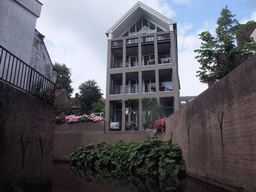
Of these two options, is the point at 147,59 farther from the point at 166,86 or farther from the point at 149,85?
the point at 166,86

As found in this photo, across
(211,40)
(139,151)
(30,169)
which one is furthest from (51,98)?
(211,40)

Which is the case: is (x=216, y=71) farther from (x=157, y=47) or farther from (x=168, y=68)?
(x=157, y=47)

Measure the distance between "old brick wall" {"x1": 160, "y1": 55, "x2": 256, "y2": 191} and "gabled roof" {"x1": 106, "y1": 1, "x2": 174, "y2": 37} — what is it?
1632cm

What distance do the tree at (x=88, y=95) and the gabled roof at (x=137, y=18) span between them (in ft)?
32.3

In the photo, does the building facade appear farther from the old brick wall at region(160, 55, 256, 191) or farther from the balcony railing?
the old brick wall at region(160, 55, 256, 191)

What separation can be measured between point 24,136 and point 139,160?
567cm

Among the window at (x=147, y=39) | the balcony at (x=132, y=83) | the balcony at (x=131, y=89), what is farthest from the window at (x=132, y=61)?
the balcony at (x=131, y=89)

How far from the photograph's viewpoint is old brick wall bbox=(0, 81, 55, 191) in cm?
443

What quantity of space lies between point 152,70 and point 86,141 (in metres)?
9.36

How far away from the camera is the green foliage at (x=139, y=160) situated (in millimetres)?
8312

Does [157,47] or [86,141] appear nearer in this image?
[86,141]

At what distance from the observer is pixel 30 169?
5352 millimetres

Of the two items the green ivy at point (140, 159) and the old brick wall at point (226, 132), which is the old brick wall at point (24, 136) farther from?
the old brick wall at point (226, 132)

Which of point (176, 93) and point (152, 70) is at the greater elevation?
point (152, 70)
